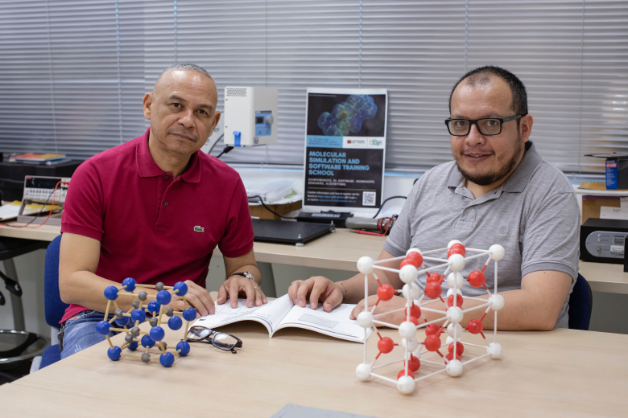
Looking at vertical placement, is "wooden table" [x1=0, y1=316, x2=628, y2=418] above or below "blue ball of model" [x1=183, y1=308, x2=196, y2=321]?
below

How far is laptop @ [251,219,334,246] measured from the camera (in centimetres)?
228

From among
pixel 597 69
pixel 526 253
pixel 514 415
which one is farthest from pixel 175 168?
pixel 597 69

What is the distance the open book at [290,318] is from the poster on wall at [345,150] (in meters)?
1.45

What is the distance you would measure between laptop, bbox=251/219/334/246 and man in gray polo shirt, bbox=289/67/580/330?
2.20 ft

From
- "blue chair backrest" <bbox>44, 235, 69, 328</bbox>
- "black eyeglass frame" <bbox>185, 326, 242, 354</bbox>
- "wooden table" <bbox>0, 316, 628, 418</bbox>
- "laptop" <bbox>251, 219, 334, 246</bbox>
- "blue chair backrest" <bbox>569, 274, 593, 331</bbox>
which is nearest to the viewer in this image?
"wooden table" <bbox>0, 316, 628, 418</bbox>

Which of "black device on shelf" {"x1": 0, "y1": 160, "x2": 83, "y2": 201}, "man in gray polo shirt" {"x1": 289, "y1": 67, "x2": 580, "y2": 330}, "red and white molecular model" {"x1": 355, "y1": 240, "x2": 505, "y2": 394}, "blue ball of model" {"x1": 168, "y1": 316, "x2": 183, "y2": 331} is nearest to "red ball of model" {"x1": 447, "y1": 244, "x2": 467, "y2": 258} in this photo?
"red and white molecular model" {"x1": 355, "y1": 240, "x2": 505, "y2": 394}

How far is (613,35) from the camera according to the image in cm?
259

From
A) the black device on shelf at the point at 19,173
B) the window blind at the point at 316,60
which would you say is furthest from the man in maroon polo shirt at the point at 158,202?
the black device on shelf at the point at 19,173

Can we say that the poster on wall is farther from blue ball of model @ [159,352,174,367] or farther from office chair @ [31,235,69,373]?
blue ball of model @ [159,352,174,367]

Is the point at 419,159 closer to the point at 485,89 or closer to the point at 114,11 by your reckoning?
the point at 485,89

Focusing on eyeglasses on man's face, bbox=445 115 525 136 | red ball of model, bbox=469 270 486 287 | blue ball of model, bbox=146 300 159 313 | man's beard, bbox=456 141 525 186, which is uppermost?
eyeglasses on man's face, bbox=445 115 525 136

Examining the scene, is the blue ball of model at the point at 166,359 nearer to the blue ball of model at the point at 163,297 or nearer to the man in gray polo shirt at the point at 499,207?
the blue ball of model at the point at 163,297

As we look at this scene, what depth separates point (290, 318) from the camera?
1303mm

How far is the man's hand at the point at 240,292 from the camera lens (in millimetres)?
1442
